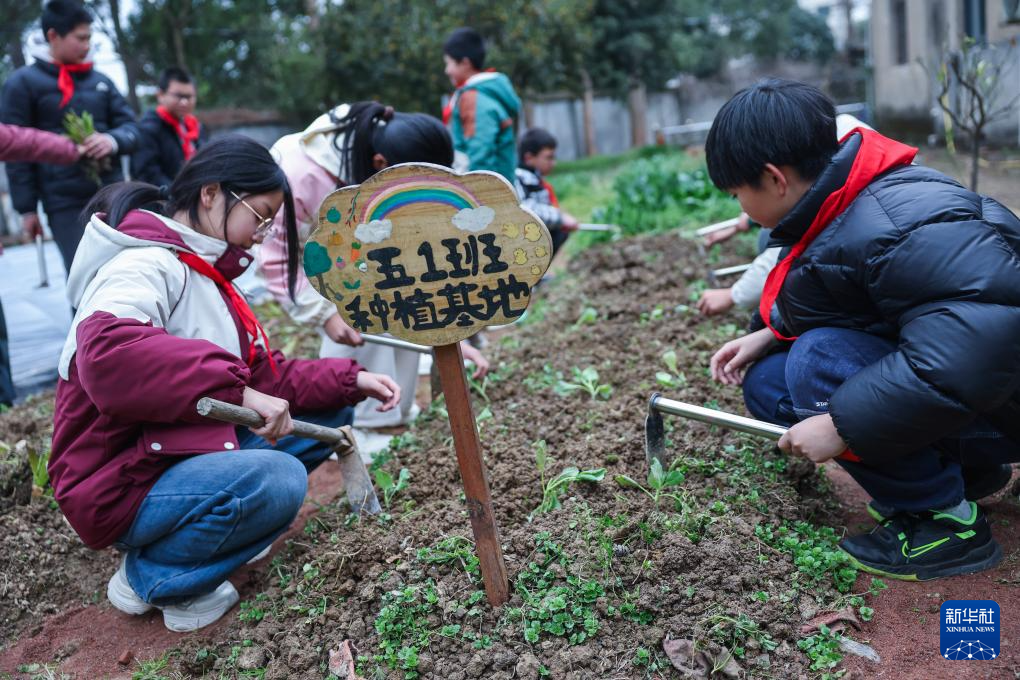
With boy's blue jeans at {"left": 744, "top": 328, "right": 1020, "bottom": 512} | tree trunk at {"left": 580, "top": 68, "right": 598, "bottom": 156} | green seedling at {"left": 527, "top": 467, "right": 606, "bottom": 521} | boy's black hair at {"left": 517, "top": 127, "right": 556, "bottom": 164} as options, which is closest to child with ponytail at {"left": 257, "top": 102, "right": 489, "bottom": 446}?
green seedling at {"left": 527, "top": 467, "right": 606, "bottom": 521}

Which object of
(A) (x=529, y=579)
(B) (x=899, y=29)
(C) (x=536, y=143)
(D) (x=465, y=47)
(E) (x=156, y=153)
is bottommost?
(A) (x=529, y=579)

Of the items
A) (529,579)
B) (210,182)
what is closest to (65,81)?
(210,182)

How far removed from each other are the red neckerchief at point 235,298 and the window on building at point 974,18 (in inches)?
411

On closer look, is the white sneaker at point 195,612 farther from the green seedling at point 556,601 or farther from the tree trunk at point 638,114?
the tree trunk at point 638,114

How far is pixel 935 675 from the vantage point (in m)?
1.68

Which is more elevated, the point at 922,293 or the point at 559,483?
the point at 922,293

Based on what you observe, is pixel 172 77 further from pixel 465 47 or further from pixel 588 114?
pixel 588 114

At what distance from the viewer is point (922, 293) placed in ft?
5.68

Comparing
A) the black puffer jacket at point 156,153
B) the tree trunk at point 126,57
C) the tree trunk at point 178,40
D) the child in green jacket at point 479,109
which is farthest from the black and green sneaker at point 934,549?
the tree trunk at point 126,57

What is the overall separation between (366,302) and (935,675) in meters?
1.44

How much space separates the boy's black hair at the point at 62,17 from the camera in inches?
161

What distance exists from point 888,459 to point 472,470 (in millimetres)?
979

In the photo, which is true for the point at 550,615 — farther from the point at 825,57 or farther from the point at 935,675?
the point at 825,57

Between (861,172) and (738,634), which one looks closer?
(738,634)
